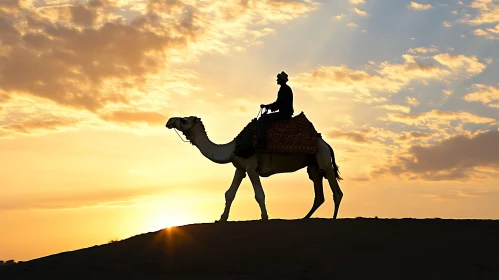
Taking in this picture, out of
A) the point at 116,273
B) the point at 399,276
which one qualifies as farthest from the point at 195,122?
the point at 399,276

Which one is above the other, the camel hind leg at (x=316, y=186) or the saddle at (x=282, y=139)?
the saddle at (x=282, y=139)

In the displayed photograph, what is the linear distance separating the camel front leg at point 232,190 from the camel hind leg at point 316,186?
6.27 ft

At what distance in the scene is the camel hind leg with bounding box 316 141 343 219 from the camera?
19.5m

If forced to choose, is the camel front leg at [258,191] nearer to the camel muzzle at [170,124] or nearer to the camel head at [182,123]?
the camel head at [182,123]

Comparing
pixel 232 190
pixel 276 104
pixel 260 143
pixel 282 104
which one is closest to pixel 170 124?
pixel 232 190

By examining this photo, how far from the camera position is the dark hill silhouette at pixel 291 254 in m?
12.9

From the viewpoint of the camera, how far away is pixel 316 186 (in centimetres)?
1995

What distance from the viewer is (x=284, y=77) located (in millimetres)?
19703

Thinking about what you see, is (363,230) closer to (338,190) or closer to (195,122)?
(338,190)

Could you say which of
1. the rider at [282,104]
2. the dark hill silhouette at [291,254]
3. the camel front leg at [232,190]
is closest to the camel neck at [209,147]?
the camel front leg at [232,190]

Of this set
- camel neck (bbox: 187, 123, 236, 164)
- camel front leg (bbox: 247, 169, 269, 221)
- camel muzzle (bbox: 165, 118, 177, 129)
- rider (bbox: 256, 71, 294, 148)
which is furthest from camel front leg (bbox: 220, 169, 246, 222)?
camel muzzle (bbox: 165, 118, 177, 129)

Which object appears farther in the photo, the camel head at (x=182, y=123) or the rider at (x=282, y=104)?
the camel head at (x=182, y=123)

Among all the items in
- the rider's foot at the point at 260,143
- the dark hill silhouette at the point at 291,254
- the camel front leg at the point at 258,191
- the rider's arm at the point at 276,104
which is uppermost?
the rider's arm at the point at 276,104

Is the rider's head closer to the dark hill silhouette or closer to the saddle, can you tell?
the saddle
